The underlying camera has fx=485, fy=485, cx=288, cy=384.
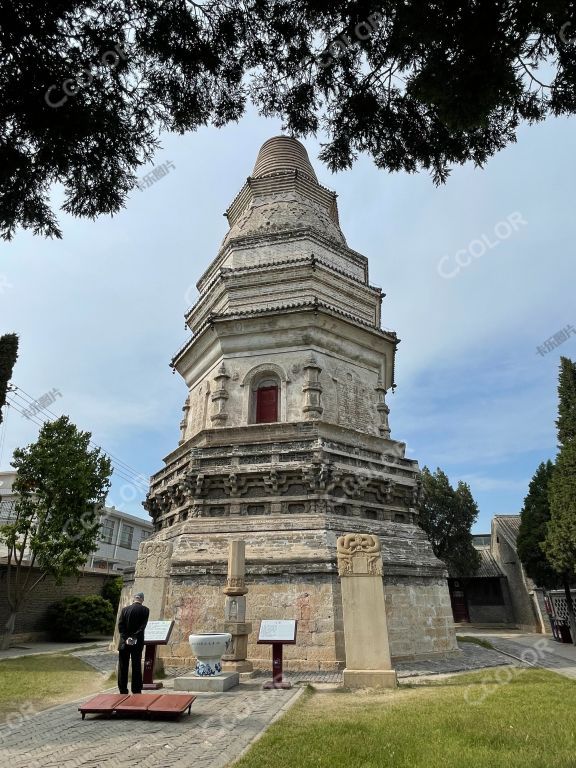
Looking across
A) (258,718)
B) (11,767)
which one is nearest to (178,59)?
(11,767)

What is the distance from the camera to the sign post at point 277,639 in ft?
30.2

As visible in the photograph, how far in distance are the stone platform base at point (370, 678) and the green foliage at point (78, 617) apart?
18.0m

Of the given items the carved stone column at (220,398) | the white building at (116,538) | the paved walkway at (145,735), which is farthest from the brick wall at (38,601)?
the paved walkway at (145,735)

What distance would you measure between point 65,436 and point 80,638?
33.8 feet

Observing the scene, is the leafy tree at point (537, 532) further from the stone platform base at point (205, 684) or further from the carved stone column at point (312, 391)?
the stone platform base at point (205, 684)

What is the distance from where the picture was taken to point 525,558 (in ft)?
88.8

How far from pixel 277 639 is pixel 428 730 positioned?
4221 millimetres

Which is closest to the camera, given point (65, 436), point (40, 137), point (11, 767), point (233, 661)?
point (11, 767)

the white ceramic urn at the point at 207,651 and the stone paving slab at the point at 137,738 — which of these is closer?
the stone paving slab at the point at 137,738

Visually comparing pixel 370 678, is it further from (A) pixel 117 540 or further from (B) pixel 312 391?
(A) pixel 117 540

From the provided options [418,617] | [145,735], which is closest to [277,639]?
[145,735]

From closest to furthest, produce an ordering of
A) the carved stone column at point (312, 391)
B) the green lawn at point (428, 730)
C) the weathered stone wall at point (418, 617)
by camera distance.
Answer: the green lawn at point (428, 730) < the weathered stone wall at point (418, 617) < the carved stone column at point (312, 391)

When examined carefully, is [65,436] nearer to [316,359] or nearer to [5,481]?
[316,359]

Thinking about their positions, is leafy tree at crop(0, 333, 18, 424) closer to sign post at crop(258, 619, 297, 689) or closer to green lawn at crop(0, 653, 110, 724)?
green lawn at crop(0, 653, 110, 724)
